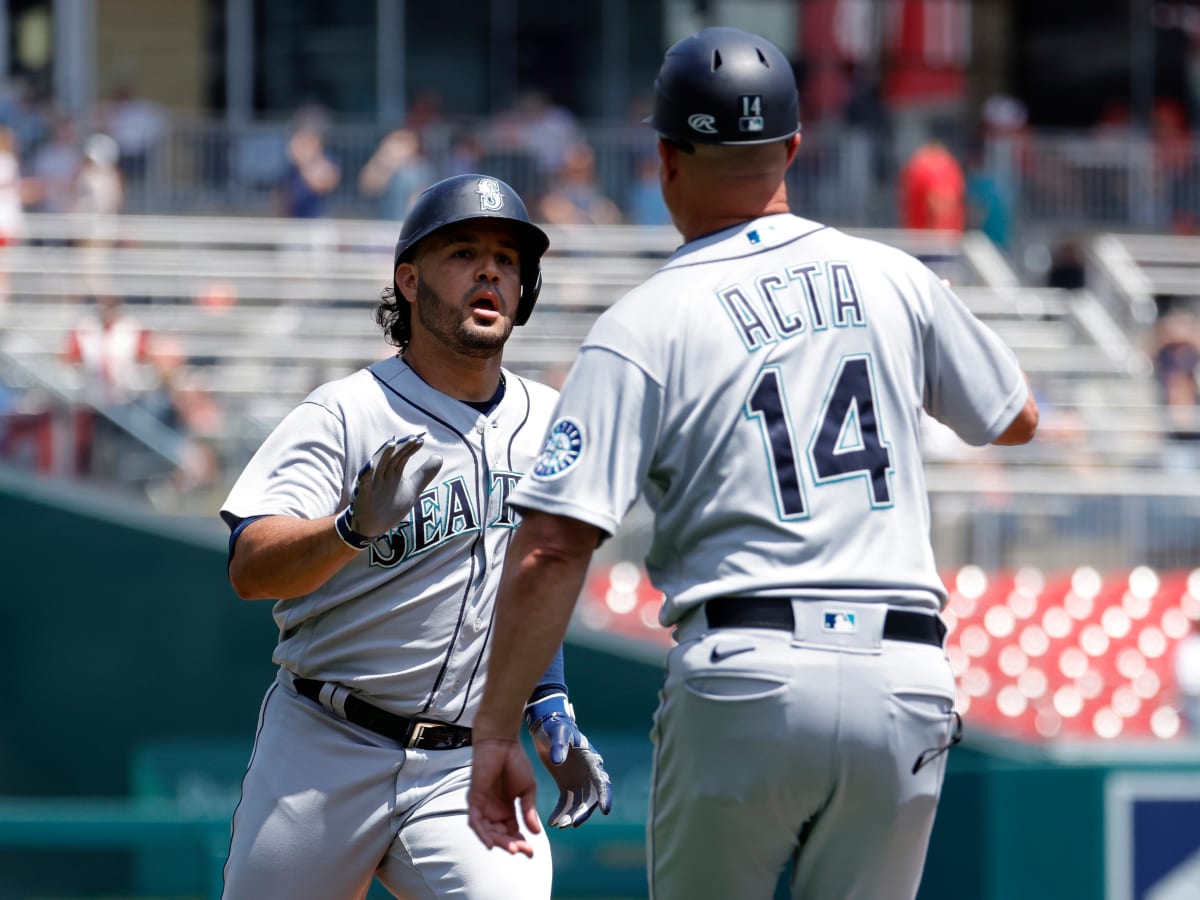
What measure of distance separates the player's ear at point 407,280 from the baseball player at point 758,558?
0.94 meters

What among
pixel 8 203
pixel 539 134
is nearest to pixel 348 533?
pixel 8 203

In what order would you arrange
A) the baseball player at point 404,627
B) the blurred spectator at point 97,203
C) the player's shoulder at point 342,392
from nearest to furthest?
the baseball player at point 404,627
the player's shoulder at point 342,392
the blurred spectator at point 97,203

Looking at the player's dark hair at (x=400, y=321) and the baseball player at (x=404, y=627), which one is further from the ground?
the player's dark hair at (x=400, y=321)

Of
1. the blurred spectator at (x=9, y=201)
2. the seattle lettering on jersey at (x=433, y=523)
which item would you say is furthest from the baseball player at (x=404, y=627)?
the blurred spectator at (x=9, y=201)

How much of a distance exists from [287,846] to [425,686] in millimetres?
396

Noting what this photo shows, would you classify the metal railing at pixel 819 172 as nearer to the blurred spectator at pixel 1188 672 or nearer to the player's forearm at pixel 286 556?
the blurred spectator at pixel 1188 672

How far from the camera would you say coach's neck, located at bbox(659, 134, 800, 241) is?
9.96 ft

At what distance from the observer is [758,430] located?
289 cm

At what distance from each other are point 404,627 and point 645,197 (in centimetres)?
1201

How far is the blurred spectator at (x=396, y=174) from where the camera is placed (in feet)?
49.0

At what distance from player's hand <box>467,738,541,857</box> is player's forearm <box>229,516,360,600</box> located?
592 millimetres

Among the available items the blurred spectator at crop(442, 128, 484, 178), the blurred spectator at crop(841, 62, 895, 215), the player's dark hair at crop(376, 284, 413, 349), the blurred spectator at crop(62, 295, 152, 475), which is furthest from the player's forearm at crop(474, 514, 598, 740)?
the blurred spectator at crop(841, 62, 895, 215)

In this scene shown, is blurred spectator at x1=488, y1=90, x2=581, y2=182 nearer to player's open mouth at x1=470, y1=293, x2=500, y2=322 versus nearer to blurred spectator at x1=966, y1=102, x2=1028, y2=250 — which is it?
blurred spectator at x1=966, y1=102, x2=1028, y2=250

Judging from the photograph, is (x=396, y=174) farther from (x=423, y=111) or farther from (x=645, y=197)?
(x=645, y=197)
